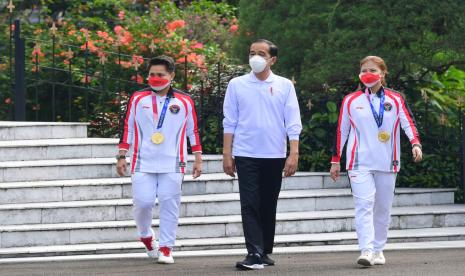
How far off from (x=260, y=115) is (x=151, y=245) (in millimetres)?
1521

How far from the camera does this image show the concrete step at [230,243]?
1258cm

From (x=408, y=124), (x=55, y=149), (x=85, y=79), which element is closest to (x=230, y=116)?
(x=408, y=124)

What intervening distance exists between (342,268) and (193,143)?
67.3 inches

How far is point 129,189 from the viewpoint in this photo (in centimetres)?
1426

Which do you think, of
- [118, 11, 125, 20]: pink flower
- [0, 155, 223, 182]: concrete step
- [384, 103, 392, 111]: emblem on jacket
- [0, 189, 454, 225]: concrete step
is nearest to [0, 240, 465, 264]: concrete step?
[0, 189, 454, 225]: concrete step

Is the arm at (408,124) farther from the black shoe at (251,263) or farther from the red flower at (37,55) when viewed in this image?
the red flower at (37,55)

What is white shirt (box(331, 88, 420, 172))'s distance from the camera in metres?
11.5

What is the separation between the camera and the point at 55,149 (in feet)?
49.5

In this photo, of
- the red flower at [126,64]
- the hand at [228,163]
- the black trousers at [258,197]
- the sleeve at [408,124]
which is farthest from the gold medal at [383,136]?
the red flower at [126,64]

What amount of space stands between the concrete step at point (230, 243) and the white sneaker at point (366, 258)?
1999mm

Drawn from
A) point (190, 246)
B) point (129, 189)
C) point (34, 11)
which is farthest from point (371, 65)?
point (34, 11)

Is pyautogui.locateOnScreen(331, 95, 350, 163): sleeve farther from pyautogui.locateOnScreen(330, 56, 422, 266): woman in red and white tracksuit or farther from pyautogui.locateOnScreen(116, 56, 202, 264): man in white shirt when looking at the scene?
pyautogui.locateOnScreen(116, 56, 202, 264): man in white shirt

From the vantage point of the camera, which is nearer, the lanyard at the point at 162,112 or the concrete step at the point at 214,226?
the lanyard at the point at 162,112

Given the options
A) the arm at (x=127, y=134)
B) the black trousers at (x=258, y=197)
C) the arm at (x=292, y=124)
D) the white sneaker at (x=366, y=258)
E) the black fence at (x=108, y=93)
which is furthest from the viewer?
the black fence at (x=108, y=93)
